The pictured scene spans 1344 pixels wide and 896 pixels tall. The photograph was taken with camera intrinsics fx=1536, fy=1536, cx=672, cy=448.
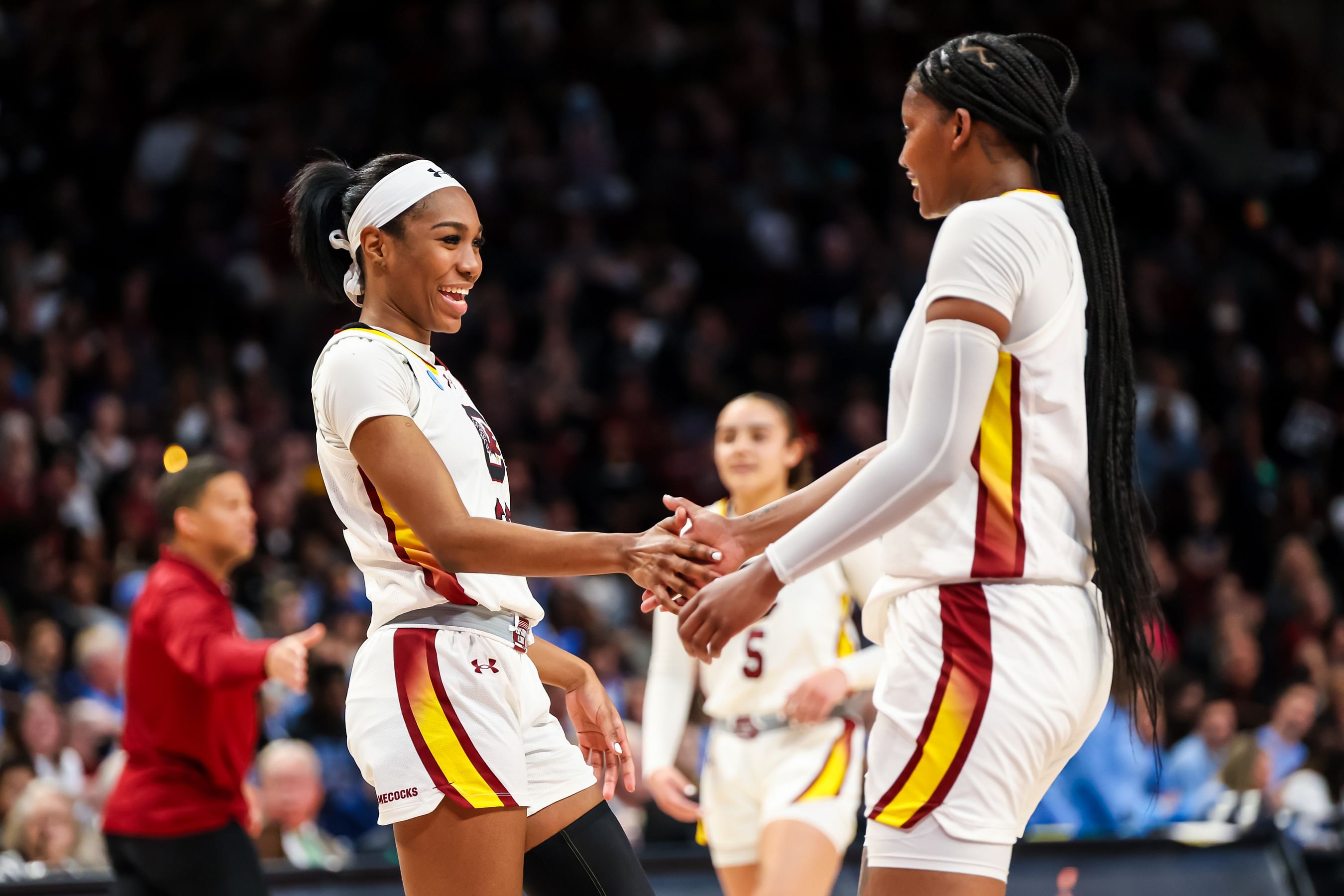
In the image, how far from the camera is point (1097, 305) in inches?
110

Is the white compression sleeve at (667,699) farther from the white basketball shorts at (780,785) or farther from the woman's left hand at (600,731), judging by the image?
the woman's left hand at (600,731)

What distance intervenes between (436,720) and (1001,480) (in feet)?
3.80

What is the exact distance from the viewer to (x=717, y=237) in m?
12.2

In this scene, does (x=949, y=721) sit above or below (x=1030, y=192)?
below

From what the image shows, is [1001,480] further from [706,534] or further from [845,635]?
[845,635]

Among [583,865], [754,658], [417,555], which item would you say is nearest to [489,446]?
[417,555]

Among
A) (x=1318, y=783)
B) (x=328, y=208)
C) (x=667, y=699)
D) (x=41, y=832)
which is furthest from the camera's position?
(x=1318, y=783)

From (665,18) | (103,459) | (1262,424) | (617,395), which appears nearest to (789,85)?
(665,18)

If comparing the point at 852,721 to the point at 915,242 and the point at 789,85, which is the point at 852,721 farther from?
the point at 789,85

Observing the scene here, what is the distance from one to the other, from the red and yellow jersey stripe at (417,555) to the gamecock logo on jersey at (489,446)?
0.23m

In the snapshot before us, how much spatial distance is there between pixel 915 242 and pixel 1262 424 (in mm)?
2904

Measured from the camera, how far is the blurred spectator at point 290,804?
6461mm

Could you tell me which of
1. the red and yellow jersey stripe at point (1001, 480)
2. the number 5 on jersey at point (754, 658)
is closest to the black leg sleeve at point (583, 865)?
the red and yellow jersey stripe at point (1001, 480)

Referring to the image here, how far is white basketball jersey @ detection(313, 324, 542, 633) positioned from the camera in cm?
304
